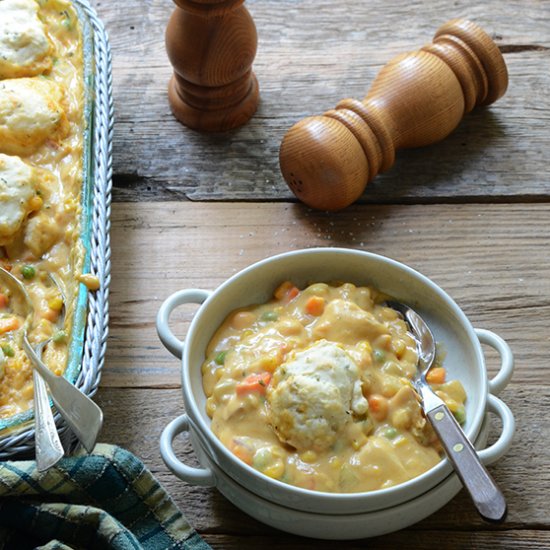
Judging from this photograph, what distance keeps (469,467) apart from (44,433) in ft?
2.26

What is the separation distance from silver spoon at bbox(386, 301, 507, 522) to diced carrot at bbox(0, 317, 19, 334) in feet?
2.57

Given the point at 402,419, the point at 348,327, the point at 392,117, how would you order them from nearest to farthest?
the point at 402,419 → the point at 348,327 → the point at 392,117

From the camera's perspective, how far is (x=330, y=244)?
2.07 metres

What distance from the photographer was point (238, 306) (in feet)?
5.75

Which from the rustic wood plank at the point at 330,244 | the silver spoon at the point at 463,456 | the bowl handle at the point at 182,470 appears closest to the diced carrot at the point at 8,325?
the rustic wood plank at the point at 330,244

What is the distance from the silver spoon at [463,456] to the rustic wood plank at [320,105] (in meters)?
0.70

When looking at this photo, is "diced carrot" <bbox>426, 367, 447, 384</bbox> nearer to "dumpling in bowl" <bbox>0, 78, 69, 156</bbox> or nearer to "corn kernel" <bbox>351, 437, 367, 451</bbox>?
→ "corn kernel" <bbox>351, 437, 367, 451</bbox>

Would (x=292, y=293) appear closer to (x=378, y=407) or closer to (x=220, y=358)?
(x=220, y=358)

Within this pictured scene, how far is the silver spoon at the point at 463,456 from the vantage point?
1.39 metres

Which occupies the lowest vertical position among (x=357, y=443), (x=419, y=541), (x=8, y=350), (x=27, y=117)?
(x=419, y=541)

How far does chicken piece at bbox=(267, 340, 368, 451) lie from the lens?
149 cm

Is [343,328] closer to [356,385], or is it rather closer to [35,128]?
[356,385]

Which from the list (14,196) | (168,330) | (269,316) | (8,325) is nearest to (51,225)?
(14,196)

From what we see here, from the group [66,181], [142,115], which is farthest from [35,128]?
[142,115]
